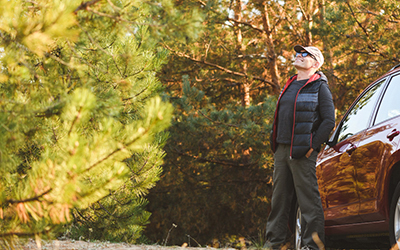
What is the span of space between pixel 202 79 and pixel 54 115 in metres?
10.0

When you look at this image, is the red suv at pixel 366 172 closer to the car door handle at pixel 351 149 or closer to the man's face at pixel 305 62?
the car door handle at pixel 351 149

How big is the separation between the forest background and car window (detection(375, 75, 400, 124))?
188 cm

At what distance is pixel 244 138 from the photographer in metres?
10.7

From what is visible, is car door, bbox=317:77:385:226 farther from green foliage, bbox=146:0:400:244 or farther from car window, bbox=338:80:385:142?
green foliage, bbox=146:0:400:244

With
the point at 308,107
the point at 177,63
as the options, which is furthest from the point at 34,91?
the point at 177,63

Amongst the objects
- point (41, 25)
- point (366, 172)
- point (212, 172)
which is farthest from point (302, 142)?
point (212, 172)

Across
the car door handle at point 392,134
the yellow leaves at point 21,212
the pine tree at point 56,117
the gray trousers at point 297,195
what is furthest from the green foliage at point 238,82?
the yellow leaves at point 21,212

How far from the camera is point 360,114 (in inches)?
168

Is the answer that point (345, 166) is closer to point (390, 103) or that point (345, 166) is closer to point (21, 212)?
point (390, 103)

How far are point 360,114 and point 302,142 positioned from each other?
0.82 meters

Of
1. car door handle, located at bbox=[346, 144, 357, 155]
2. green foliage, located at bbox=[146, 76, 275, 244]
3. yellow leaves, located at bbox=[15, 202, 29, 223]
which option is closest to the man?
car door handle, located at bbox=[346, 144, 357, 155]

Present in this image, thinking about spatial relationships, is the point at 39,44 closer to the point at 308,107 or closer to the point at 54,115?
the point at 54,115

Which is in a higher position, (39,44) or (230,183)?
(39,44)

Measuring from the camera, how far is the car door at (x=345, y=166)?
3916mm
